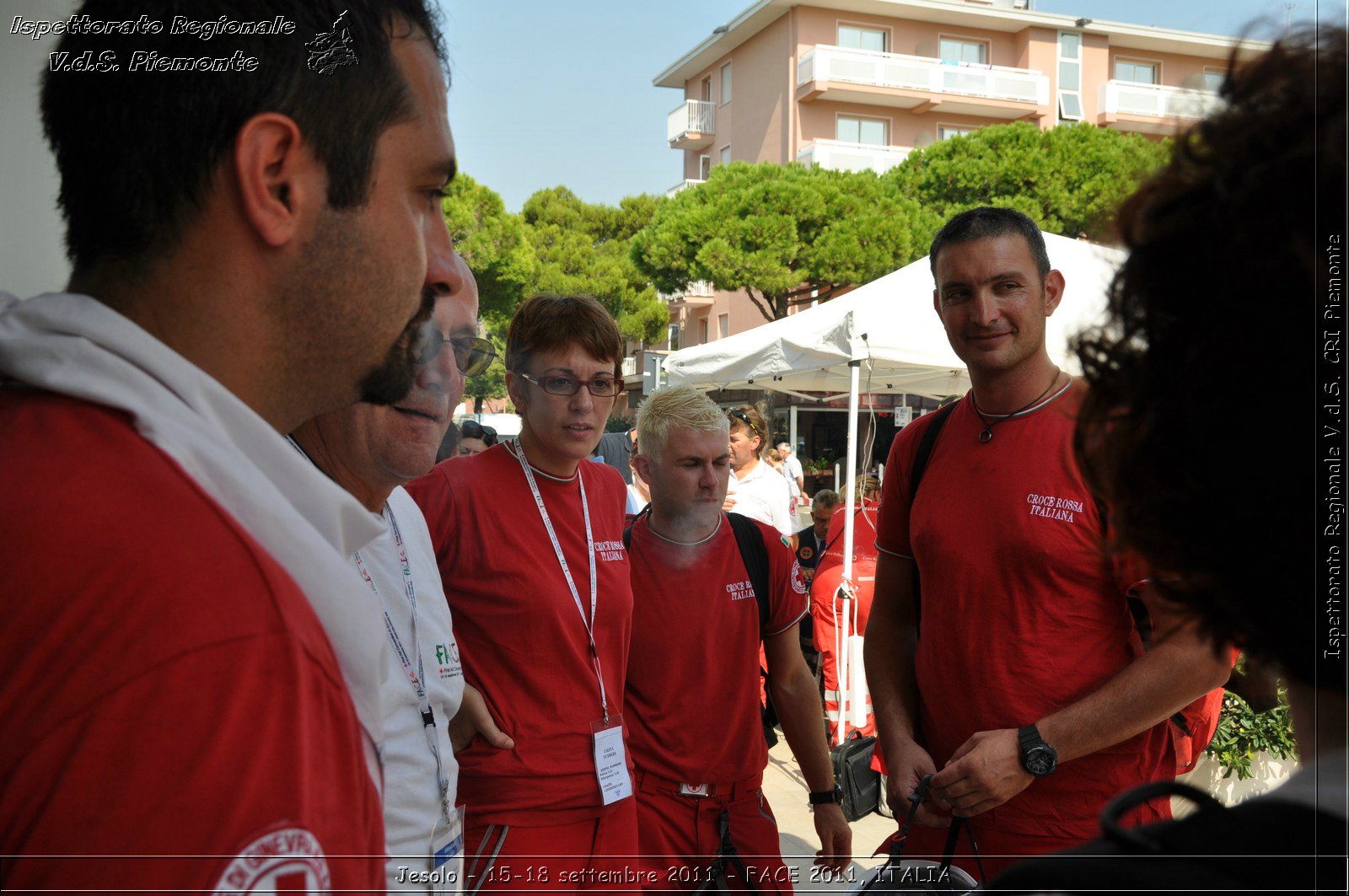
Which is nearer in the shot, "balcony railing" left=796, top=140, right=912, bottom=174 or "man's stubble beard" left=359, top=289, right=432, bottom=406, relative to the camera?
"man's stubble beard" left=359, top=289, right=432, bottom=406

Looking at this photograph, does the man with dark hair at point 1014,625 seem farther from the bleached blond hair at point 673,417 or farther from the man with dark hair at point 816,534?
the man with dark hair at point 816,534

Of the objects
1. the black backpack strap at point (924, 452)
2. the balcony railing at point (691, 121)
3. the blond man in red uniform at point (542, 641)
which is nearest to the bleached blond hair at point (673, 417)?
the blond man in red uniform at point (542, 641)

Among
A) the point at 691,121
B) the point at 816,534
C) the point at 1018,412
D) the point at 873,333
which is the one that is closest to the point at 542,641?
the point at 1018,412

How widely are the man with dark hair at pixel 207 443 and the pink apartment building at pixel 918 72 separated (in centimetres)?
3185

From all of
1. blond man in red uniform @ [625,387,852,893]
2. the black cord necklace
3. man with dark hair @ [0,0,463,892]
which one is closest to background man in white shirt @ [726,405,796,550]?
blond man in red uniform @ [625,387,852,893]

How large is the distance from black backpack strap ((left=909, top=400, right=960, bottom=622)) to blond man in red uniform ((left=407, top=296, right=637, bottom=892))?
2.87 feet

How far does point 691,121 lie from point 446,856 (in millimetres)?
38521

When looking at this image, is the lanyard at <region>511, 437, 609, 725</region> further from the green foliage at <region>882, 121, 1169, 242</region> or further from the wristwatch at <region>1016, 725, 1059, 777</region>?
the green foliage at <region>882, 121, 1169, 242</region>

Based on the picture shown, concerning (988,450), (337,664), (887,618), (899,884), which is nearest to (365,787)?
(337,664)

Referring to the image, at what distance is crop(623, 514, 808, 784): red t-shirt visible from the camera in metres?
3.05

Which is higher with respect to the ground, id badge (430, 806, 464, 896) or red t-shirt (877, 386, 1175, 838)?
red t-shirt (877, 386, 1175, 838)

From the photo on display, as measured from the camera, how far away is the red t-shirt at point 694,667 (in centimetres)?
305

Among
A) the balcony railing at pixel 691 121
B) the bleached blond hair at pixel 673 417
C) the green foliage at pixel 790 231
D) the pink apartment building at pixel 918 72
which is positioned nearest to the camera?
the bleached blond hair at pixel 673 417

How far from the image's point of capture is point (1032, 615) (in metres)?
2.45
